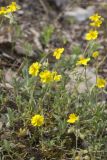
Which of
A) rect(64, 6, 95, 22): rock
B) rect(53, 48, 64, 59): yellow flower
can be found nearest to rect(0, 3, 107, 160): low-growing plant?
rect(53, 48, 64, 59): yellow flower

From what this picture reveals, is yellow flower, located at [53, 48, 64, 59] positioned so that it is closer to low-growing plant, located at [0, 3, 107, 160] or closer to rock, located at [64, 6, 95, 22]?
low-growing plant, located at [0, 3, 107, 160]

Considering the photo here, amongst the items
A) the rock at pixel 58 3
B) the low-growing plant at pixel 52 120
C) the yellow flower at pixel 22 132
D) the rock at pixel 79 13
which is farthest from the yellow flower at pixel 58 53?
the rock at pixel 58 3

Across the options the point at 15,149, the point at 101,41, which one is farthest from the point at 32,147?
the point at 101,41

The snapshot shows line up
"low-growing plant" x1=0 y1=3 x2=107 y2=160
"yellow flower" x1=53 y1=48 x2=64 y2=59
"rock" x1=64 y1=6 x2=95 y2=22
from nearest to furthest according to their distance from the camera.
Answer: "low-growing plant" x1=0 y1=3 x2=107 y2=160 < "yellow flower" x1=53 y1=48 x2=64 y2=59 < "rock" x1=64 y1=6 x2=95 y2=22

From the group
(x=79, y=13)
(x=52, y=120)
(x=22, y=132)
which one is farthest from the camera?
(x=79, y=13)

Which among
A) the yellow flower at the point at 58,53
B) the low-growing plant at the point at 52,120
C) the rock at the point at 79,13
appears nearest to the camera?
the low-growing plant at the point at 52,120

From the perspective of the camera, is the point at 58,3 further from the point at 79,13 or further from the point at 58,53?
the point at 58,53

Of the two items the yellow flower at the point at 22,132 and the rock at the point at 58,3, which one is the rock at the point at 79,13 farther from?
the yellow flower at the point at 22,132

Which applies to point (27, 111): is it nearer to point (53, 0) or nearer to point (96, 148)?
point (96, 148)

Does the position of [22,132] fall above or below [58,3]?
below

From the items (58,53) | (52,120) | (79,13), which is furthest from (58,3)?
(52,120)

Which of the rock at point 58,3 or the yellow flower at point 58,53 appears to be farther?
the rock at point 58,3
